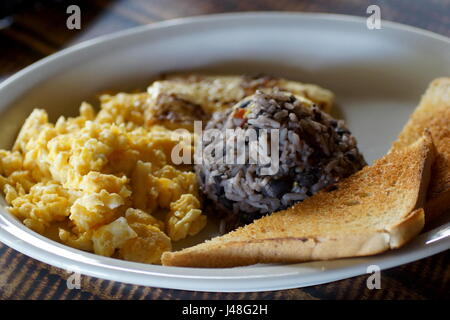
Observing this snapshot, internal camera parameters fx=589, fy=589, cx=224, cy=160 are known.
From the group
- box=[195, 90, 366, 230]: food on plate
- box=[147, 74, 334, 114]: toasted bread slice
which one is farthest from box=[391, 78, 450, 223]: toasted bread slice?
box=[147, 74, 334, 114]: toasted bread slice

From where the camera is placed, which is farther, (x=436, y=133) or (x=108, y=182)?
(x=436, y=133)

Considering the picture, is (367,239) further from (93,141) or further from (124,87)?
(124,87)

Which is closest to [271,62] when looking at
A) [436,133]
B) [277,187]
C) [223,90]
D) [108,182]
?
[223,90]

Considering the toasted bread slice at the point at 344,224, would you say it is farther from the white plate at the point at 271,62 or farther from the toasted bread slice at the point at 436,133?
the white plate at the point at 271,62

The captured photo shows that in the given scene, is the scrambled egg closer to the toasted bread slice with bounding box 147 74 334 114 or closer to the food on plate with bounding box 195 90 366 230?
the food on plate with bounding box 195 90 366 230

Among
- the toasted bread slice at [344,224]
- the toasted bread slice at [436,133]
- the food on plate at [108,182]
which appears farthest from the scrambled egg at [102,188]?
the toasted bread slice at [436,133]

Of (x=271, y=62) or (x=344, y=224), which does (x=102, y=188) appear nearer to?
(x=344, y=224)
